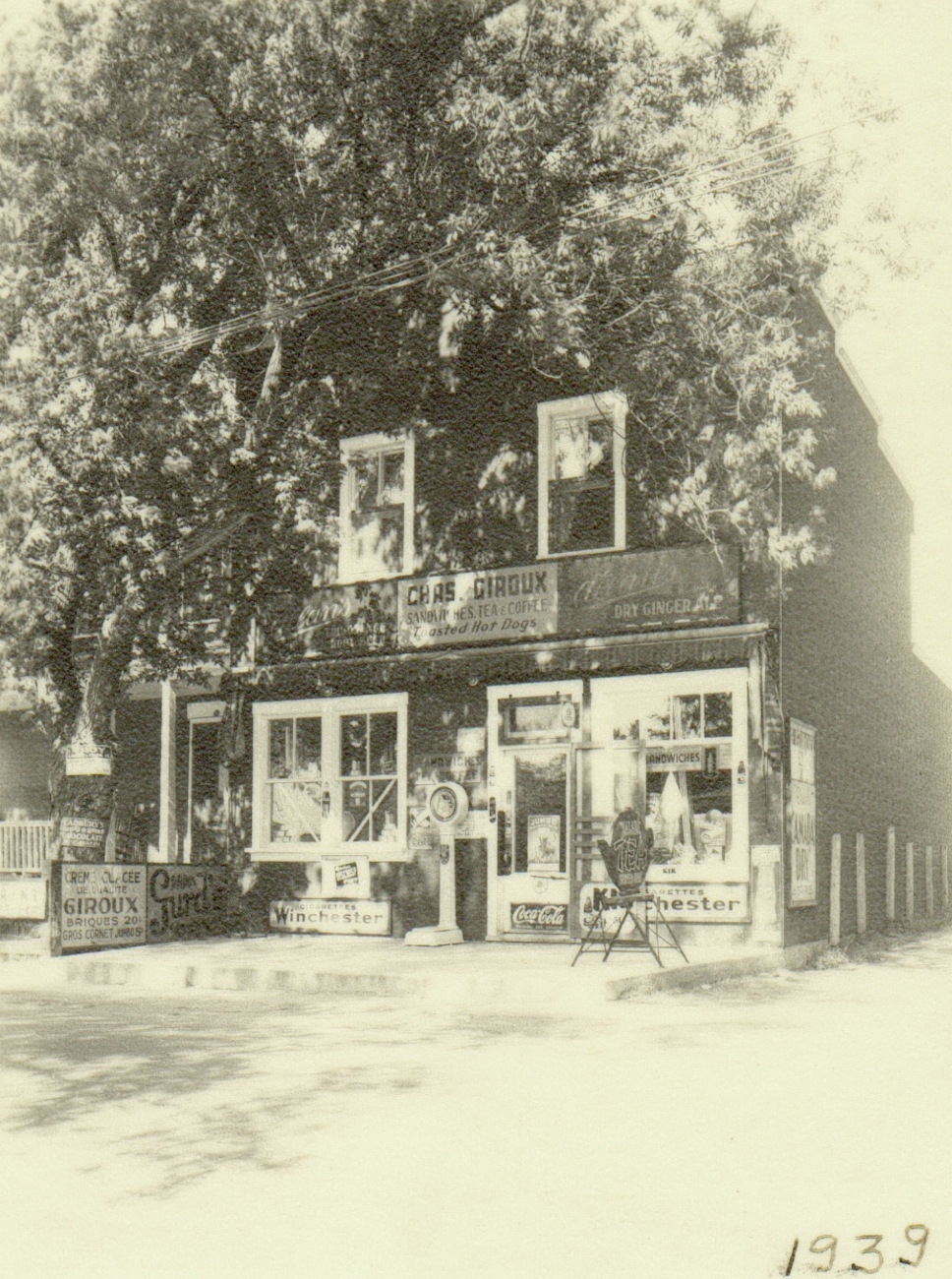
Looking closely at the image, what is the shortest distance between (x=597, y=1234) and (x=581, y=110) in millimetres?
11125

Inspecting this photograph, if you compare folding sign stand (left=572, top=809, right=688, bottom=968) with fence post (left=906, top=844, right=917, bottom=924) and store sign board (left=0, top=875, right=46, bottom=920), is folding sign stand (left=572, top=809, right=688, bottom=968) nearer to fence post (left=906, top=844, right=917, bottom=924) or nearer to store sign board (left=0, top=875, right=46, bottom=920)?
store sign board (left=0, top=875, right=46, bottom=920)

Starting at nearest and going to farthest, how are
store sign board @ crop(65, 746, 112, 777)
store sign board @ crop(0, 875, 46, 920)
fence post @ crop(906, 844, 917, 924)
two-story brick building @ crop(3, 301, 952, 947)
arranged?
two-story brick building @ crop(3, 301, 952, 947) → store sign board @ crop(65, 746, 112, 777) → store sign board @ crop(0, 875, 46, 920) → fence post @ crop(906, 844, 917, 924)

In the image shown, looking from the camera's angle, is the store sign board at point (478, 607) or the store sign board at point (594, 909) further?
the store sign board at point (478, 607)

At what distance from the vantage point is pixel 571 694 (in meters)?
15.9

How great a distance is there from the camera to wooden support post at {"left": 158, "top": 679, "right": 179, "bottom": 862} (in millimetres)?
19391

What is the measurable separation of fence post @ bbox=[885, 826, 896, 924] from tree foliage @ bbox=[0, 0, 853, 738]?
6757 millimetres

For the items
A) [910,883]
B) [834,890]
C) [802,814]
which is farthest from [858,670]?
[910,883]

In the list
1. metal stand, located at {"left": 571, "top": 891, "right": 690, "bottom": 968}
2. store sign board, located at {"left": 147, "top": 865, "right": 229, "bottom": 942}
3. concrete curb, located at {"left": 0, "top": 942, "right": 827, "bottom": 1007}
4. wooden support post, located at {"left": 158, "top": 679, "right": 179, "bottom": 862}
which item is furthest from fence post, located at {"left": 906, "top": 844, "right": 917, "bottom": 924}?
wooden support post, located at {"left": 158, "top": 679, "right": 179, "bottom": 862}

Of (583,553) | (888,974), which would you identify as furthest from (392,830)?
(888,974)

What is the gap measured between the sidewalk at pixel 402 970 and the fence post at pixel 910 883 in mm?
6550

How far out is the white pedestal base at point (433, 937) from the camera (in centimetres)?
1539

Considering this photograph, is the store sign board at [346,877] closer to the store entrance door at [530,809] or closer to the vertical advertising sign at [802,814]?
the store entrance door at [530,809]

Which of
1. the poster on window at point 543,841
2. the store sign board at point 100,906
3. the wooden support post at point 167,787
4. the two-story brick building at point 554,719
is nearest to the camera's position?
the store sign board at point 100,906

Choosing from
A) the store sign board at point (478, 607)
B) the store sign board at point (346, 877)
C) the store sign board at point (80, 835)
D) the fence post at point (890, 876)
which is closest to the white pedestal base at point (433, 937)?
the store sign board at point (346, 877)
